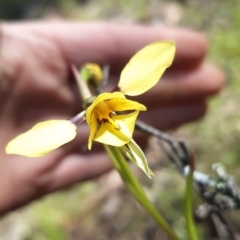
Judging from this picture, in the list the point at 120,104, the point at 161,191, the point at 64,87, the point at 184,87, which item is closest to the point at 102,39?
the point at 64,87

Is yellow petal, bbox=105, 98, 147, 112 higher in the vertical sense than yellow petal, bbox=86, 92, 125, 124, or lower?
lower

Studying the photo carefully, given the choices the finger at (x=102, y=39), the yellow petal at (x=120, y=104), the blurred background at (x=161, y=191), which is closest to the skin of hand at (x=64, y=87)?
the finger at (x=102, y=39)

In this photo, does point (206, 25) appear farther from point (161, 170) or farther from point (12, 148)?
point (12, 148)

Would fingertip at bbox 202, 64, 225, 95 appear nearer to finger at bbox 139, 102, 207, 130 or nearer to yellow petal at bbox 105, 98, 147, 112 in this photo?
finger at bbox 139, 102, 207, 130

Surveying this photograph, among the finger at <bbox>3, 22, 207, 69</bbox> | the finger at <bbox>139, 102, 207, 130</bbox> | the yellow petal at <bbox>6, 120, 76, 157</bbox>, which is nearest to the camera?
the yellow petal at <bbox>6, 120, 76, 157</bbox>

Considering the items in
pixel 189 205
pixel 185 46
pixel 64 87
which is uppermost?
pixel 189 205

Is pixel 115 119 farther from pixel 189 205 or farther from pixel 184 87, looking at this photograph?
pixel 184 87

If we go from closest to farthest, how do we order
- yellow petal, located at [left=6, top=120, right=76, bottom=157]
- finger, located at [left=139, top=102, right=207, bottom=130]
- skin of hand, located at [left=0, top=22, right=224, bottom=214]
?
yellow petal, located at [left=6, top=120, right=76, bottom=157]
skin of hand, located at [left=0, top=22, right=224, bottom=214]
finger, located at [left=139, top=102, right=207, bottom=130]

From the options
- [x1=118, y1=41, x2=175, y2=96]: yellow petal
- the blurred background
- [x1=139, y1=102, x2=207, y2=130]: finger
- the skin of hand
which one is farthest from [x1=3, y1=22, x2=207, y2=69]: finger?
[x1=118, y1=41, x2=175, y2=96]: yellow petal

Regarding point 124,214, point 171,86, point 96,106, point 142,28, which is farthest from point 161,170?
point 96,106
